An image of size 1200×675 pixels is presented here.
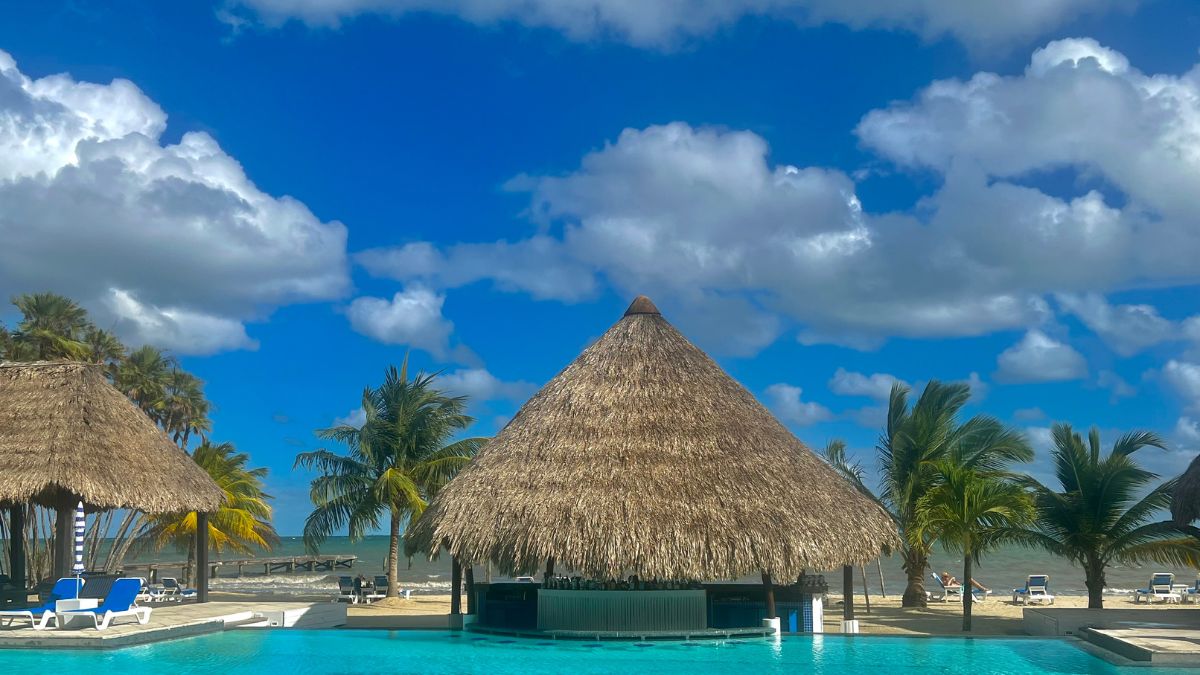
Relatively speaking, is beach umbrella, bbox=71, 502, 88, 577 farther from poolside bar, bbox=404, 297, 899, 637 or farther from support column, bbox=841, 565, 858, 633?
support column, bbox=841, 565, 858, 633

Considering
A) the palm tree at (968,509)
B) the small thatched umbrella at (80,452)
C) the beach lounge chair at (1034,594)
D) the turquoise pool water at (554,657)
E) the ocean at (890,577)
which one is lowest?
the ocean at (890,577)

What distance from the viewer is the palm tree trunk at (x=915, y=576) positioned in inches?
856

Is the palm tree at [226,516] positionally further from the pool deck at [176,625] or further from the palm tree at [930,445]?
the palm tree at [930,445]

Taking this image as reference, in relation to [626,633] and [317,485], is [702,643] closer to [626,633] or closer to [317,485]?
[626,633]

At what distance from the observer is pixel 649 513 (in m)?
13.8

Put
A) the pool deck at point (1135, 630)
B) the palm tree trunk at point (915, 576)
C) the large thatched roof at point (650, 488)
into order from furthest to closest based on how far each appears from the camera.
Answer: the palm tree trunk at point (915, 576), the large thatched roof at point (650, 488), the pool deck at point (1135, 630)

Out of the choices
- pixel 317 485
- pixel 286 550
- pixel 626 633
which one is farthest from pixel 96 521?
pixel 286 550

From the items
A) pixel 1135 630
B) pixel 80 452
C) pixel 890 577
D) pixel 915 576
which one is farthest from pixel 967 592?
pixel 890 577

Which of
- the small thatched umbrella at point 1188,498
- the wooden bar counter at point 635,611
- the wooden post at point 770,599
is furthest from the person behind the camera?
the small thatched umbrella at point 1188,498

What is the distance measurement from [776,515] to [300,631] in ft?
23.4

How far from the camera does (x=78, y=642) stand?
12.7 meters

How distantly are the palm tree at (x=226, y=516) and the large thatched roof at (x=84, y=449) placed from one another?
7976 millimetres

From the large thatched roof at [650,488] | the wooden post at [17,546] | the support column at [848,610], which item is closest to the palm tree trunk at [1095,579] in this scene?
the support column at [848,610]

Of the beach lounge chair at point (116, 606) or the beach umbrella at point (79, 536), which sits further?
the beach umbrella at point (79, 536)
